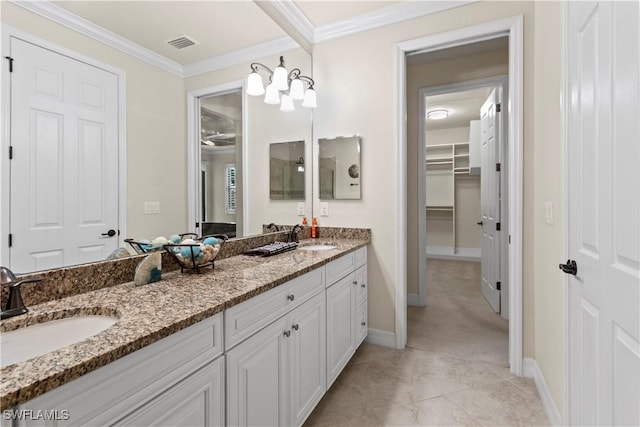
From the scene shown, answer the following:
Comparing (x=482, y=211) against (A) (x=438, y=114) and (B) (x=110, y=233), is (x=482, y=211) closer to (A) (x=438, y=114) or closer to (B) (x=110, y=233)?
(A) (x=438, y=114)

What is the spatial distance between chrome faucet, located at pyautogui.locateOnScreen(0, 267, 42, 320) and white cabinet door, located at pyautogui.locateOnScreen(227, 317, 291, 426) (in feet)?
2.03

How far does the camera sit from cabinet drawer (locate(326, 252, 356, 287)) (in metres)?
1.86

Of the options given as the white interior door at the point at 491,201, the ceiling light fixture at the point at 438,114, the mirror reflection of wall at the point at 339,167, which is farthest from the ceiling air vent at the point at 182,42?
the ceiling light fixture at the point at 438,114

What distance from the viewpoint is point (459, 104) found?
4.81 meters

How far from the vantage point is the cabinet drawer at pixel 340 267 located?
186cm

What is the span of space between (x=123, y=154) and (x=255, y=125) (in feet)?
3.71

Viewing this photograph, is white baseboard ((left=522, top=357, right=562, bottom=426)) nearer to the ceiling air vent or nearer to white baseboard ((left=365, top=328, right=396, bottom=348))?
white baseboard ((left=365, top=328, right=396, bottom=348))

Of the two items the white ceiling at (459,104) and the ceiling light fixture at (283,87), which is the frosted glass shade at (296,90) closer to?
the ceiling light fixture at (283,87)

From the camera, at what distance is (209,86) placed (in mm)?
1699

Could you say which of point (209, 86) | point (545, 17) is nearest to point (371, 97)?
point (545, 17)

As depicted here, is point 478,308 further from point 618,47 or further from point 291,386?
point 618,47

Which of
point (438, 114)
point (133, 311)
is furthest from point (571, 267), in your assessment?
point (438, 114)

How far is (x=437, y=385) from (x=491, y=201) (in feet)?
7.05

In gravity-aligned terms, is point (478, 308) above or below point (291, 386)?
below
